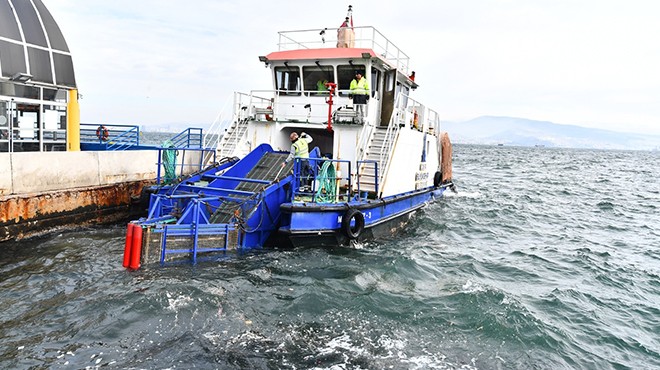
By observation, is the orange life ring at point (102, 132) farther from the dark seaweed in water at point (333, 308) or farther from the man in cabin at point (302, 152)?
the man in cabin at point (302, 152)

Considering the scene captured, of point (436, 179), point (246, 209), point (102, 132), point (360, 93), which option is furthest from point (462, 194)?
point (102, 132)

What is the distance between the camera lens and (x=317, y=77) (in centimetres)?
1345

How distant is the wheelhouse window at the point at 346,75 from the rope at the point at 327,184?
3.26 meters

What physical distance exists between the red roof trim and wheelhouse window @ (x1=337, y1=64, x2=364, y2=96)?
0.42 m

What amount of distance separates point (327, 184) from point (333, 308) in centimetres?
369

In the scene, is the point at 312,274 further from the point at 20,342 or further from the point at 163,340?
the point at 20,342

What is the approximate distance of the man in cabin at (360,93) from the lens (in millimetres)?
11977

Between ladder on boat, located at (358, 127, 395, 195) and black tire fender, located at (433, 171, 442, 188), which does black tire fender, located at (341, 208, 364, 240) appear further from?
black tire fender, located at (433, 171, 442, 188)

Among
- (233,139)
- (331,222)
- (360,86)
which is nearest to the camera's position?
(331,222)

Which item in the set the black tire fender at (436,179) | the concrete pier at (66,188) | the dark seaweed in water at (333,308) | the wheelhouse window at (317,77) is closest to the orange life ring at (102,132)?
the concrete pier at (66,188)

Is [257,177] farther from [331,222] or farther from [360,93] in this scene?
[360,93]

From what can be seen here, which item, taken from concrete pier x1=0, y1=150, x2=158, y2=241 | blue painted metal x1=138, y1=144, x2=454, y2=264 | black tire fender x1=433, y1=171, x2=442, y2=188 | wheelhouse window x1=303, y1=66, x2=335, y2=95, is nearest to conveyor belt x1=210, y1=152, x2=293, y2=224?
blue painted metal x1=138, y1=144, x2=454, y2=264

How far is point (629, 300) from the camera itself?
28.5 ft

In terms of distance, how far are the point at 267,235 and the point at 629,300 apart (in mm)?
7376
